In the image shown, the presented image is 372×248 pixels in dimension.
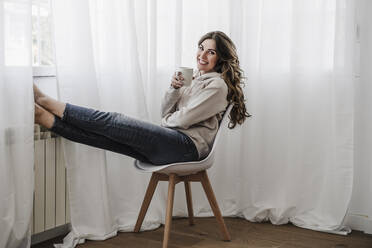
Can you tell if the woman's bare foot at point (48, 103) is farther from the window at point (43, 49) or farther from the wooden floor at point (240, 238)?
the wooden floor at point (240, 238)

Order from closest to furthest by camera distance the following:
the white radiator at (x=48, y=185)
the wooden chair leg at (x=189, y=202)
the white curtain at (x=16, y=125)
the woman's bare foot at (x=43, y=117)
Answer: the white curtain at (x=16, y=125), the woman's bare foot at (x=43, y=117), the white radiator at (x=48, y=185), the wooden chair leg at (x=189, y=202)

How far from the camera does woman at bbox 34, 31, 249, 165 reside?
7.81 ft

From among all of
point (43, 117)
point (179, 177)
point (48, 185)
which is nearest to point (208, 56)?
point (179, 177)

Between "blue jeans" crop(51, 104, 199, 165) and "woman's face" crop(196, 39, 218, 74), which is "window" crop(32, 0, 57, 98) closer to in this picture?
"blue jeans" crop(51, 104, 199, 165)

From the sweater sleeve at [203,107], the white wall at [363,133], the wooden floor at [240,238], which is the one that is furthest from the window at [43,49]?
the white wall at [363,133]

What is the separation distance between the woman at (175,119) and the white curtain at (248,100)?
6.7 inches

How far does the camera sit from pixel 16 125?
2.19m

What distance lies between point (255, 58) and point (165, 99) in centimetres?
71

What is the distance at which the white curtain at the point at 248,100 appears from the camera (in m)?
2.63

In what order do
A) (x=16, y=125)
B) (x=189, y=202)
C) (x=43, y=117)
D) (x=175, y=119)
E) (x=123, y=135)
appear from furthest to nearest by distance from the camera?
1. (x=189, y=202)
2. (x=175, y=119)
3. (x=123, y=135)
4. (x=43, y=117)
5. (x=16, y=125)

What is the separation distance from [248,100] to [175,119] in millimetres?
721

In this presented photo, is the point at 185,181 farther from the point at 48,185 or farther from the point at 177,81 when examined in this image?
the point at 48,185

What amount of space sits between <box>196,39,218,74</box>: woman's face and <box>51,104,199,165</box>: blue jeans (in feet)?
1.34

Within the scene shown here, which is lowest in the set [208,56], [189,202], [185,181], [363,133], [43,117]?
[189,202]
